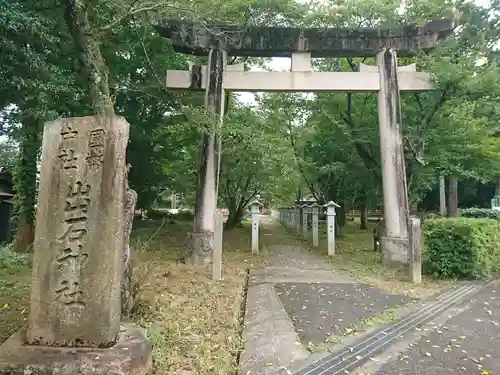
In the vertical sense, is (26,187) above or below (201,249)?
above

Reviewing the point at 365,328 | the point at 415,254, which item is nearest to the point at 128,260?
the point at 365,328

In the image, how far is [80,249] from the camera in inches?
131

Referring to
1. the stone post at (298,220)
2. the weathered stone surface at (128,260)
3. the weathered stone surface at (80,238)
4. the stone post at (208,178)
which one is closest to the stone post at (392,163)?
the stone post at (208,178)

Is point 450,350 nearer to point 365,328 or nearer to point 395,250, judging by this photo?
point 365,328

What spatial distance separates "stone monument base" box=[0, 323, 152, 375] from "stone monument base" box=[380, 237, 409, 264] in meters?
7.50

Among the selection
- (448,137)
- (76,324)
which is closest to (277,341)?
(76,324)

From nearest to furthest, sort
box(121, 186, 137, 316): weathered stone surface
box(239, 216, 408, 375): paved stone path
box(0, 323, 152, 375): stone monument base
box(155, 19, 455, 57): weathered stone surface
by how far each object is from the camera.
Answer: box(0, 323, 152, 375): stone monument base < box(239, 216, 408, 375): paved stone path < box(121, 186, 137, 316): weathered stone surface < box(155, 19, 455, 57): weathered stone surface

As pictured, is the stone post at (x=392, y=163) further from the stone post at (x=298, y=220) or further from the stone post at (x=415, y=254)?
the stone post at (x=298, y=220)

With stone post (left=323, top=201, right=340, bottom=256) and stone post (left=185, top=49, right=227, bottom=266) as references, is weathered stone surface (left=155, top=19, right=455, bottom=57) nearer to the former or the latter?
stone post (left=185, top=49, right=227, bottom=266)

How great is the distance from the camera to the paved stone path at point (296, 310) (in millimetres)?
3959

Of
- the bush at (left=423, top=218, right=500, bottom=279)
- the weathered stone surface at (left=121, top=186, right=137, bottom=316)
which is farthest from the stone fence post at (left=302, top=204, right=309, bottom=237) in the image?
the weathered stone surface at (left=121, top=186, right=137, bottom=316)

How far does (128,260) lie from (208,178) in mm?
5047

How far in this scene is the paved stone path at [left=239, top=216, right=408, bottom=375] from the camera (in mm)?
3959

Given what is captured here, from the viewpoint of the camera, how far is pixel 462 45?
1136cm
